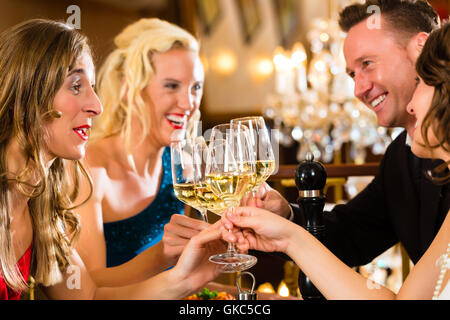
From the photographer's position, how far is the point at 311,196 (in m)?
1.50

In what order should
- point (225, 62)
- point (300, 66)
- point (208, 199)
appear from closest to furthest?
point (208, 199)
point (300, 66)
point (225, 62)

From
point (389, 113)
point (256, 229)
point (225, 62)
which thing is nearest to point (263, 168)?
point (256, 229)

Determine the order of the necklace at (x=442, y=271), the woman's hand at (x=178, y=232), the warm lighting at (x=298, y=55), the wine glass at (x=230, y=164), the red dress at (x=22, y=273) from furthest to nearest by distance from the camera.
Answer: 1. the warm lighting at (x=298, y=55)
2. the woman's hand at (x=178, y=232)
3. the red dress at (x=22, y=273)
4. the wine glass at (x=230, y=164)
5. the necklace at (x=442, y=271)

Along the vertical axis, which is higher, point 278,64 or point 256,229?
point 278,64

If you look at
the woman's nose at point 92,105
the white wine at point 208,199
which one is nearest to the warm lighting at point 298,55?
the woman's nose at point 92,105

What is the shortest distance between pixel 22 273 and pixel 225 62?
6.99m

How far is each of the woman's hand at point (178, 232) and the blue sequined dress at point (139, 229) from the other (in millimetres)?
858

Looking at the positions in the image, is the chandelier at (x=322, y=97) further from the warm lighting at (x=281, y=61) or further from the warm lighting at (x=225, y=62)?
the warm lighting at (x=225, y=62)

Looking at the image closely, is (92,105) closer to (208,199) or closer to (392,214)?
(208,199)

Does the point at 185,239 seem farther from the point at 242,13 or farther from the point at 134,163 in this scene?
the point at 242,13

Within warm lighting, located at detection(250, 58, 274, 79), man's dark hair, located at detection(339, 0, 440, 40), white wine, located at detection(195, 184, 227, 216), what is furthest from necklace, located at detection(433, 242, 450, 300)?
warm lighting, located at detection(250, 58, 274, 79)

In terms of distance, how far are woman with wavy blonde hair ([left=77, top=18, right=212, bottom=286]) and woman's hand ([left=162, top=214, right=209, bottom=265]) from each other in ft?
2.78

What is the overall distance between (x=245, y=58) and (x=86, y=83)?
7.02m

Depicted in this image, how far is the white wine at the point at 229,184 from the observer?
146cm
